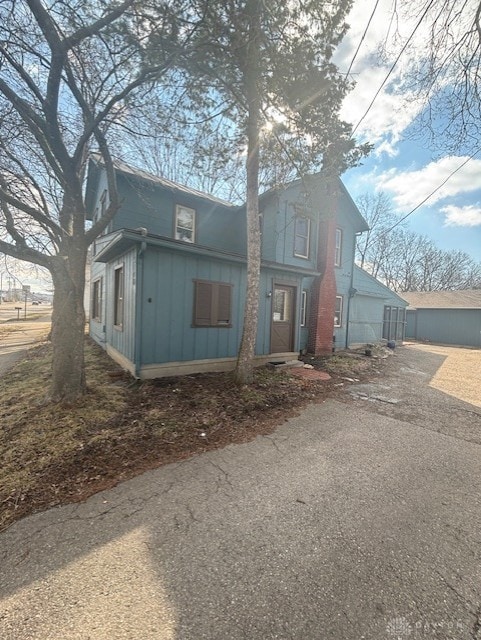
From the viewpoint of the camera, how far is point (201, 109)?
6.72 metres

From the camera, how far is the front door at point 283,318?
30.5 ft

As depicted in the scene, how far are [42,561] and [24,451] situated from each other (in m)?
1.82

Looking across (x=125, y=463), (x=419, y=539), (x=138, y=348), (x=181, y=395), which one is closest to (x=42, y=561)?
(x=125, y=463)

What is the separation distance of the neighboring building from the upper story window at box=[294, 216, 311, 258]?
54.2 feet

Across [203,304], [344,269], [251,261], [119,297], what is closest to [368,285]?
[344,269]

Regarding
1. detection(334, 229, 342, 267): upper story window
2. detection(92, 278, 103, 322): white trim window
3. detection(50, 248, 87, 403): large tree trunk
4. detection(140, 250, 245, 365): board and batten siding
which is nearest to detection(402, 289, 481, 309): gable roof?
detection(334, 229, 342, 267): upper story window

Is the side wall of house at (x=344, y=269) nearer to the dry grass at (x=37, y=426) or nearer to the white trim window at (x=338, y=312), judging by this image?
the white trim window at (x=338, y=312)

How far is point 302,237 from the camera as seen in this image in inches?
462

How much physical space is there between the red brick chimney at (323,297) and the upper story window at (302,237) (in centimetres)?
54

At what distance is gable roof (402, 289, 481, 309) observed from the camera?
21.4 m

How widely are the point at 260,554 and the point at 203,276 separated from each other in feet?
19.9

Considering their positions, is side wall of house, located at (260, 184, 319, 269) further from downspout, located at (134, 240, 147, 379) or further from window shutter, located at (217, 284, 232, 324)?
downspout, located at (134, 240, 147, 379)

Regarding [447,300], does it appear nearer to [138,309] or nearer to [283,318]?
[283,318]

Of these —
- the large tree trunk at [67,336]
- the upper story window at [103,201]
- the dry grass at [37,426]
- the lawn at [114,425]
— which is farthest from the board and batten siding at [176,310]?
the upper story window at [103,201]
